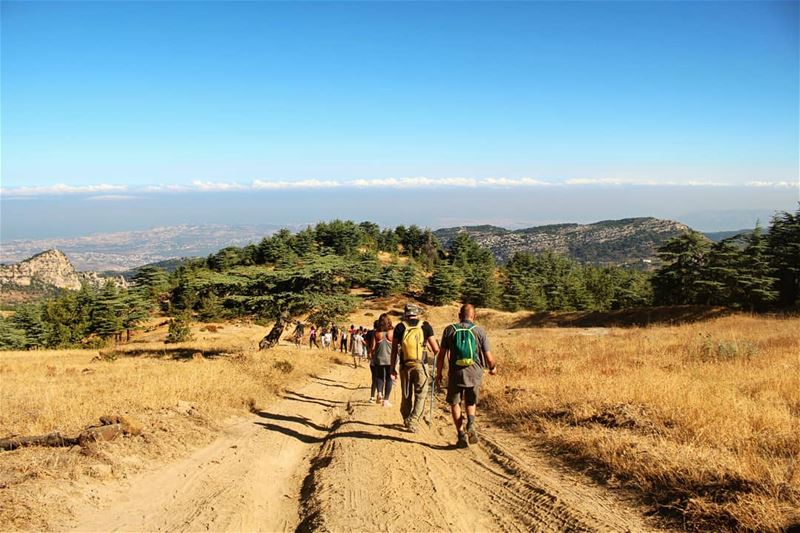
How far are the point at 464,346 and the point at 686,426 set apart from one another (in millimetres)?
3054

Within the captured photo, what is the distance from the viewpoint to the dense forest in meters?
21.7

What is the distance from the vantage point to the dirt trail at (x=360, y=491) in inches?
180

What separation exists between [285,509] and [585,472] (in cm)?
351

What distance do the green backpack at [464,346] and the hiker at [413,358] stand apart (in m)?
0.90

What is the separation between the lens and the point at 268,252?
9094 centimetres

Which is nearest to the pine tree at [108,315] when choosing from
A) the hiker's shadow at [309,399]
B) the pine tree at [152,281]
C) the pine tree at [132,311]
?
the pine tree at [132,311]

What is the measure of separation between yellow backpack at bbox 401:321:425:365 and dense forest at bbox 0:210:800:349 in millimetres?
13692

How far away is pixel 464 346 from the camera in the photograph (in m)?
6.61

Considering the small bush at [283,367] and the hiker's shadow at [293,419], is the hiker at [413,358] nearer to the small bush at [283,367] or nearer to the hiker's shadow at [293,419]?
the hiker's shadow at [293,419]

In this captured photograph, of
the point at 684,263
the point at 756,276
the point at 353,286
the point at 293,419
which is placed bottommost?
the point at 353,286

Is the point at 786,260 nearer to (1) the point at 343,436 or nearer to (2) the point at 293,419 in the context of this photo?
(2) the point at 293,419

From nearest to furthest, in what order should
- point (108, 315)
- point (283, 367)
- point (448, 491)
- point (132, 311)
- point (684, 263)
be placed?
point (448, 491) → point (283, 367) → point (684, 263) → point (108, 315) → point (132, 311)

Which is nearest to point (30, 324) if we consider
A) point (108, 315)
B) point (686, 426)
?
point (108, 315)

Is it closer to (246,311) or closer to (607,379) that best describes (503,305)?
(246,311)
